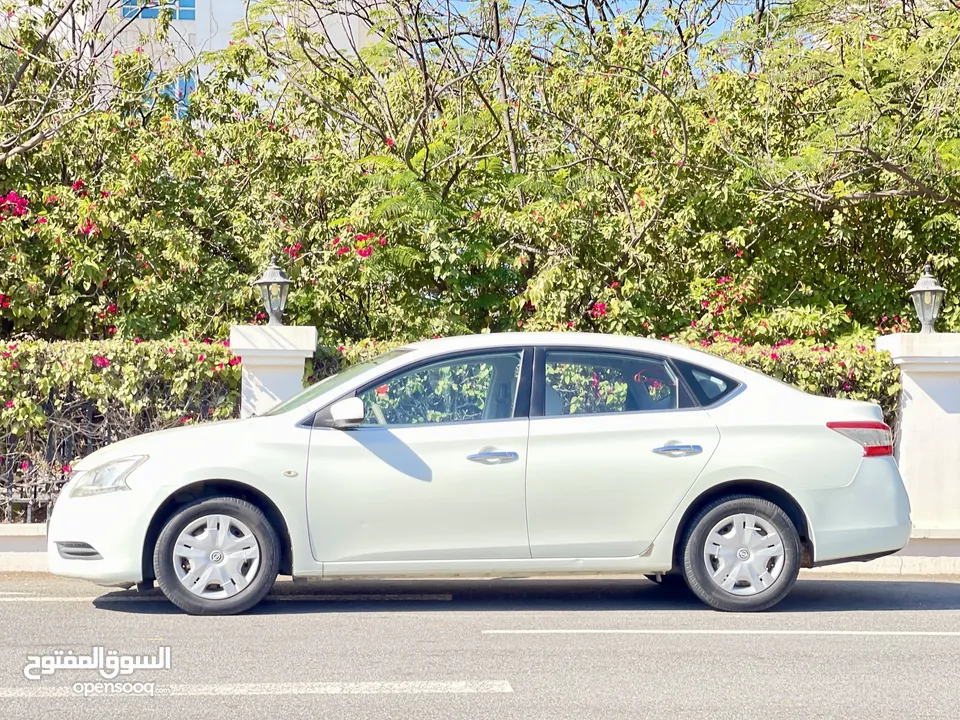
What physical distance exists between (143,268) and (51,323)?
1.28 metres

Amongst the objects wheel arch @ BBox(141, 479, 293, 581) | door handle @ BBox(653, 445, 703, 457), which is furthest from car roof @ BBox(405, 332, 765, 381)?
wheel arch @ BBox(141, 479, 293, 581)

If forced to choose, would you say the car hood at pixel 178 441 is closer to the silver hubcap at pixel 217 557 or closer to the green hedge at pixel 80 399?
the silver hubcap at pixel 217 557

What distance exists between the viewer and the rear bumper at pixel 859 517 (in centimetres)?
A: 755

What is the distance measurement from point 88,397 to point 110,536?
12.9 ft

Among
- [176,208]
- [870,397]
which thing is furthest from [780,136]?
[176,208]

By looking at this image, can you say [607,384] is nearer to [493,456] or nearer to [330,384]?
[493,456]

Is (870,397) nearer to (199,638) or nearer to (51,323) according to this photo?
(199,638)

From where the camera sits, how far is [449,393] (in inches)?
300

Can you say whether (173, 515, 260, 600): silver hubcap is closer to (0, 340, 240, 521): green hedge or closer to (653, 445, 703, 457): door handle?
(653, 445, 703, 457): door handle

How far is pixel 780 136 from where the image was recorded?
46.2ft

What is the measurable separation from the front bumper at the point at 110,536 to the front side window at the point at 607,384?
257 centimetres

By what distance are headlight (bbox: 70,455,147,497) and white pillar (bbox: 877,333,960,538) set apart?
731 centimetres

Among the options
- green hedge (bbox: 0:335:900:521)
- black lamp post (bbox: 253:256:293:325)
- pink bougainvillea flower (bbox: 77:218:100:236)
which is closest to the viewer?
green hedge (bbox: 0:335:900:521)

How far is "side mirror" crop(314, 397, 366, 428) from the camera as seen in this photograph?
718cm
